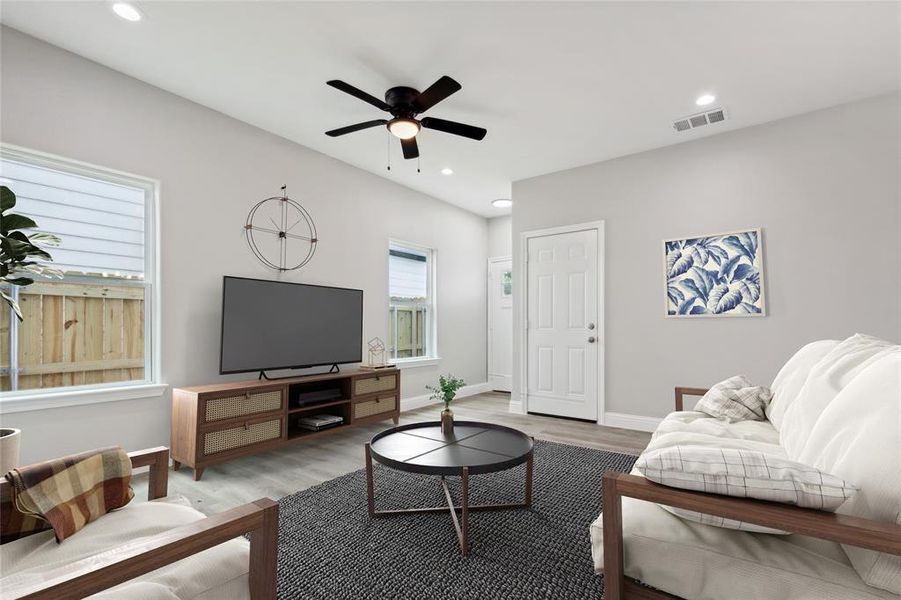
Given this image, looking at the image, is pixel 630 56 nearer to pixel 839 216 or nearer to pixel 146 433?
pixel 839 216

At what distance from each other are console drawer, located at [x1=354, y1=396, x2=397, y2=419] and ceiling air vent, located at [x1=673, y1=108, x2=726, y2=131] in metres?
3.64

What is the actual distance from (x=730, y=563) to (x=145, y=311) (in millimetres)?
3582

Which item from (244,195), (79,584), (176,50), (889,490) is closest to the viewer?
(79,584)

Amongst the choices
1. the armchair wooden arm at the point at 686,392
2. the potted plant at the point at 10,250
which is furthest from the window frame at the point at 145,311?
the armchair wooden arm at the point at 686,392

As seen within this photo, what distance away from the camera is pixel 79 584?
80 cm

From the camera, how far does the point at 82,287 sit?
2871 mm

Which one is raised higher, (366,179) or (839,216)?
(366,179)

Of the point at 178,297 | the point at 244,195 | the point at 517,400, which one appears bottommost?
the point at 517,400

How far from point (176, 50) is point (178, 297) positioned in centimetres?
166

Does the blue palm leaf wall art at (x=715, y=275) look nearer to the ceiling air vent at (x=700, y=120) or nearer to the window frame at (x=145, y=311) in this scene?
the ceiling air vent at (x=700, y=120)

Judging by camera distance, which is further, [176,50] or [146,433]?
[146,433]

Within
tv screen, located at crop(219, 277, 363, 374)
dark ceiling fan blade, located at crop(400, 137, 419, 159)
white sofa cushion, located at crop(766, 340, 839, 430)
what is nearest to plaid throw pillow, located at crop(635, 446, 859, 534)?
white sofa cushion, located at crop(766, 340, 839, 430)

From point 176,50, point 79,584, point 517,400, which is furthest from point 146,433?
point 517,400

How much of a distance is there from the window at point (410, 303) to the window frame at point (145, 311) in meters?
2.45
